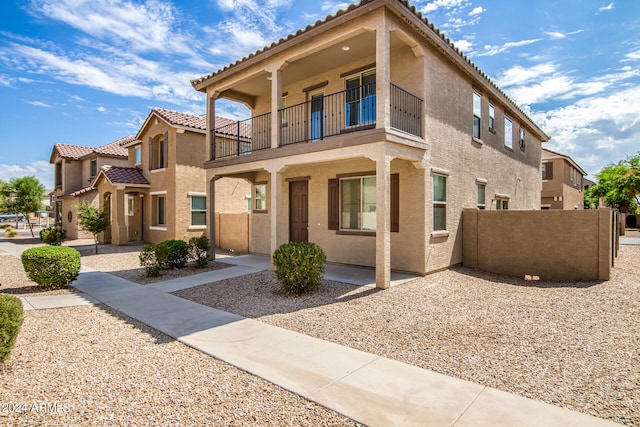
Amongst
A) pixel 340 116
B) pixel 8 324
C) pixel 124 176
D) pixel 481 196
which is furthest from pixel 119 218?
pixel 481 196

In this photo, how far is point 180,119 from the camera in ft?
59.5

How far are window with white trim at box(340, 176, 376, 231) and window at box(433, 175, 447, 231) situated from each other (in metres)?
1.84

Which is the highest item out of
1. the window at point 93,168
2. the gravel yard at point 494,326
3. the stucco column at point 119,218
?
the window at point 93,168

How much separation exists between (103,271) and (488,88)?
50.4 feet

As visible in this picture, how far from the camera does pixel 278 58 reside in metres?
10.6

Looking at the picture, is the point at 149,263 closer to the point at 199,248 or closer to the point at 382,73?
the point at 199,248

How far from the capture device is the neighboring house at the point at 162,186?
57.8 feet

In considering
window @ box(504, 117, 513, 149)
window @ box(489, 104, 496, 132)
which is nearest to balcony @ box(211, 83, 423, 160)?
window @ box(489, 104, 496, 132)

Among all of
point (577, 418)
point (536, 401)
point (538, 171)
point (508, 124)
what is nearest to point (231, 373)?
point (536, 401)

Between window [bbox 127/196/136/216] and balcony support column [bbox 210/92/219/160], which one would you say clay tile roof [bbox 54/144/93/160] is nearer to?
window [bbox 127/196/136/216]

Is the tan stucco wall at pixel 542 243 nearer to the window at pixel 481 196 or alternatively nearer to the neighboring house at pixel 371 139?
the neighboring house at pixel 371 139

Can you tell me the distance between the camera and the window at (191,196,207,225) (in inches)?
712

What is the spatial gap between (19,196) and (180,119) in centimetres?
1882

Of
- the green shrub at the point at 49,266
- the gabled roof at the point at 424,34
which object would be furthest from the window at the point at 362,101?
the green shrub at the point at 49,266
